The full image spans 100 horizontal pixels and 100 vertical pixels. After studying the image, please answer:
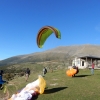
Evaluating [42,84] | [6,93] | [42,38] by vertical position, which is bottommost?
[6,93]

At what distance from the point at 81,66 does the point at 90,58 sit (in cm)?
436

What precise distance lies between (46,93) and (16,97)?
420cm

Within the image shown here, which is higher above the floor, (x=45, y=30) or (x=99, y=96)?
(x=45, y=30)

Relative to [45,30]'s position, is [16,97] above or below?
below

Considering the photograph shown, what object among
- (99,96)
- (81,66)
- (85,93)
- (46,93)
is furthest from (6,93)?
(81,66)

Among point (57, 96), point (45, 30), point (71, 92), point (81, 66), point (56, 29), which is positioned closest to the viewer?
point (56, 29)

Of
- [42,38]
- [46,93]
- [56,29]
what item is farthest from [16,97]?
[56,29]

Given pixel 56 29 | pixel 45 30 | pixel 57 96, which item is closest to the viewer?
pixel 56 29

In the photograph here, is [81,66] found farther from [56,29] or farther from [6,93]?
[56,29]

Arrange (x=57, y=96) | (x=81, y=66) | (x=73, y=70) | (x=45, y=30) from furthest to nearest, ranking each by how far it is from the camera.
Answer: (x=81, y=66) < (x=73, y=70) < (x=57, y=96) < (x=45, y=30)

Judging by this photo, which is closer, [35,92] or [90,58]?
[35,92]

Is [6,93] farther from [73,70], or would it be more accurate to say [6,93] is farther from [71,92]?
[73,70]

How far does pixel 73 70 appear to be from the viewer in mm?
35031

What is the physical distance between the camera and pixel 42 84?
21766 millimetres
